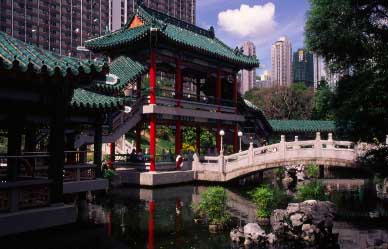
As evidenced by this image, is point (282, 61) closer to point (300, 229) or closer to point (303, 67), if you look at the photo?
point (303, 67)

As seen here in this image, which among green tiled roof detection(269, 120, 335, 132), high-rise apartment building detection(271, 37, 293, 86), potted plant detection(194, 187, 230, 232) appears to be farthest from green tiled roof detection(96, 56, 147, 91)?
high-rise apartment building detection(271, 37, 293, 86)

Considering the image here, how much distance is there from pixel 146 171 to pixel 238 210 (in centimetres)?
847

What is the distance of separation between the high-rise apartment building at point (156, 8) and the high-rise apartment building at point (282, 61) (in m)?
26.5

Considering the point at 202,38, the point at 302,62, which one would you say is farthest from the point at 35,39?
the point at 302,62

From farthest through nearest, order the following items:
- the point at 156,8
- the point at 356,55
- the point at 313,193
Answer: the point at 156,8, the point at 356,55, the point at 313,193

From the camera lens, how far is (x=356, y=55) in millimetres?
16859

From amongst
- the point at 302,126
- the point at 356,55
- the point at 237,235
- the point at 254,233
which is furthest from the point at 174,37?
the point at 302,126

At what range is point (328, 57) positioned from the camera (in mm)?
18172

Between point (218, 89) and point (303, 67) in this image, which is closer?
point (218, 89)

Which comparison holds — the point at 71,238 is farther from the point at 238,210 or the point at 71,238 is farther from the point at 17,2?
the point at 17,2

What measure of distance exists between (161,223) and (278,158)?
11.4 meters

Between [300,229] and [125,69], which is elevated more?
[125,69]

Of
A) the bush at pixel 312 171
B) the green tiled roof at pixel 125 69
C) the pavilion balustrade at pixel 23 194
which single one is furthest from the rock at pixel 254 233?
the bush at pixel 312 171

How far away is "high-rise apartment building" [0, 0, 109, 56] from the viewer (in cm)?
6719
